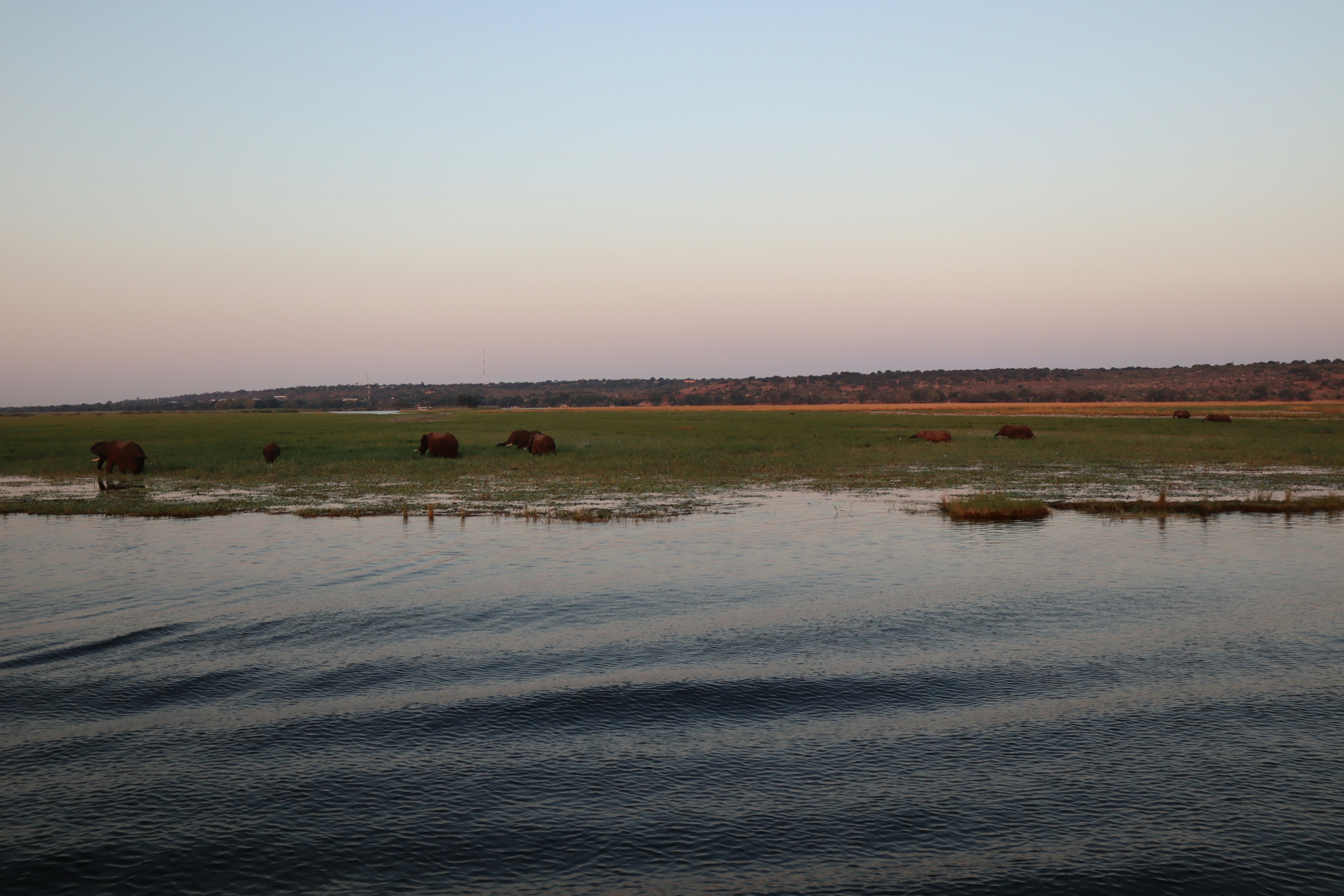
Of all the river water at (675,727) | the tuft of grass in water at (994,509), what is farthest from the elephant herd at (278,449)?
the tuft of grass in water at (994,509)

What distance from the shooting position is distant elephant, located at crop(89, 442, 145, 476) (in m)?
36.4

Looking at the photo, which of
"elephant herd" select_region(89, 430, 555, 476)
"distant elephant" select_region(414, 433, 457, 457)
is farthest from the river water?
"distant elephant" select_region(414, 433, 457, 457)

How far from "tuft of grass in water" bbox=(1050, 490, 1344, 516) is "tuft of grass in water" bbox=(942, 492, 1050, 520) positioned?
1.19 metres

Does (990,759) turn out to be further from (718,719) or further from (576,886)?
(576,886)

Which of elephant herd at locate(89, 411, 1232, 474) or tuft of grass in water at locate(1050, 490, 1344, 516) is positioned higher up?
elephant herd at locate(89, 411, 1232, 474)

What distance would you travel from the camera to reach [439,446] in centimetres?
4384

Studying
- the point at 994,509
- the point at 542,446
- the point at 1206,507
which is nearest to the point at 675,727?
the point at 994,509

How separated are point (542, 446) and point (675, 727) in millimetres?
37693

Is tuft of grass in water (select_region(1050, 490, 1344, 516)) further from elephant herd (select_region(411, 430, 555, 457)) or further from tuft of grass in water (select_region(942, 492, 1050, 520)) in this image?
elephant herd (select_region(411, 430, 555, 457))

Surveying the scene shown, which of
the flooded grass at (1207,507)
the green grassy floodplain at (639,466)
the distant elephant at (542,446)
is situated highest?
the distant elephant at (542,446)

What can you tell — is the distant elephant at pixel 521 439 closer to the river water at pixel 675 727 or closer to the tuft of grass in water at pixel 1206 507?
the tuft of grass in water at pixel 1206 507

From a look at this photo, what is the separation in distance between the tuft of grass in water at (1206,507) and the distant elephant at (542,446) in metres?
25.7

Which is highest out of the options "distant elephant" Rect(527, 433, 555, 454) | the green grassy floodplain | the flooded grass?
"distant elephant" Rect(527, 433, 555, 454)

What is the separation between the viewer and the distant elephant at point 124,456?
3638cm
